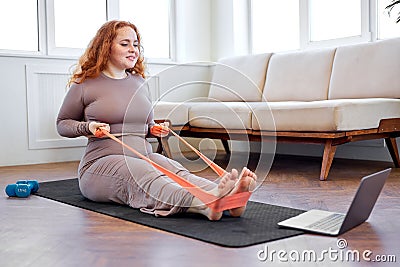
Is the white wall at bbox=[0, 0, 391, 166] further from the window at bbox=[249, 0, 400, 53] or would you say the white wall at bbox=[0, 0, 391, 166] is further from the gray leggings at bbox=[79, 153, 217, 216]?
the gray leggings at bbox=[79, 153, 217, 216]

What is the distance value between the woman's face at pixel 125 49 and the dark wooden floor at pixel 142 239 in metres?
0.66

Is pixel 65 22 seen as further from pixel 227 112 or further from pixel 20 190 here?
pixel 227 112

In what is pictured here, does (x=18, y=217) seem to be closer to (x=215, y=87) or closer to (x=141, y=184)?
(x=141, y=184)

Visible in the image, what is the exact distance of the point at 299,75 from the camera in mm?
4078

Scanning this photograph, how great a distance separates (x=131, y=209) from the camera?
2.23 m

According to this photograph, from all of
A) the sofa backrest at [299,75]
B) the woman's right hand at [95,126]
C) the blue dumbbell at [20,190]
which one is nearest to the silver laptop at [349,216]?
the woman's right hand at [95,126]

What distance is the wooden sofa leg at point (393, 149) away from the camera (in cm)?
347

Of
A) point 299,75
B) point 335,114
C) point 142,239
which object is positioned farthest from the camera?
point 299,75

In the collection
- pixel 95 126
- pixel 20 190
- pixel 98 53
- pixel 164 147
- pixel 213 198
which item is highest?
pixel 98 53

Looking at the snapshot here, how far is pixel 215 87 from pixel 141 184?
47 centimetres

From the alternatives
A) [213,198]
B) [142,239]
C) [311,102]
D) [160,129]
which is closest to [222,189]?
[213,198]

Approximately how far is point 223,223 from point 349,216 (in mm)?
435

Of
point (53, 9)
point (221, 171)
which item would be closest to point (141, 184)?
point (221, 171)

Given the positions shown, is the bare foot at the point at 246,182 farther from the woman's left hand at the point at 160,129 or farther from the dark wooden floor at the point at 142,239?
the woman's left hand at the point at 160,129
